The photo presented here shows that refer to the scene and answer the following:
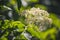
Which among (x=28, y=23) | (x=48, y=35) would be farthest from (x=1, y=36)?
(x=48, y=35)

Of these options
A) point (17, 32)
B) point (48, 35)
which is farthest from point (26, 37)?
point (48, 35)

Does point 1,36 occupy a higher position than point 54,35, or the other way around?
point 1,36

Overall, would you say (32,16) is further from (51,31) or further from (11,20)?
(51,31)

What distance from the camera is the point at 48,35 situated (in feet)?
17.8

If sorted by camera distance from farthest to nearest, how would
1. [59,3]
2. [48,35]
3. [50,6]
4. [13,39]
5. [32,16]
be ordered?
[59,3] < [50,6] < [48,35] < [32,16] < [13,39]

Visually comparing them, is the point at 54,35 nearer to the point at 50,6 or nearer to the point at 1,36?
the point at 50,6

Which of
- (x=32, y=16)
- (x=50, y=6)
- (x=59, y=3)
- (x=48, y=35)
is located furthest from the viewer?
(x=59, y=3)

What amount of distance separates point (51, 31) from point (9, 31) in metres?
2.39

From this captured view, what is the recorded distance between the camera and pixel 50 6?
19.7 ft

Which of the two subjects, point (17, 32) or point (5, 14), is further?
point (5, 14)

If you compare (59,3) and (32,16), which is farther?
(59,3)

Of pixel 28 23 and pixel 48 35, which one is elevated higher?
pixel 28 23

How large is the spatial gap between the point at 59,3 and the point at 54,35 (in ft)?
4.80

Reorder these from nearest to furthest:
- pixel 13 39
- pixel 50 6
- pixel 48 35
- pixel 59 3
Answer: pixel 13 39 → pixel 48 35 → pixel 50 6 → pixel 59 3
